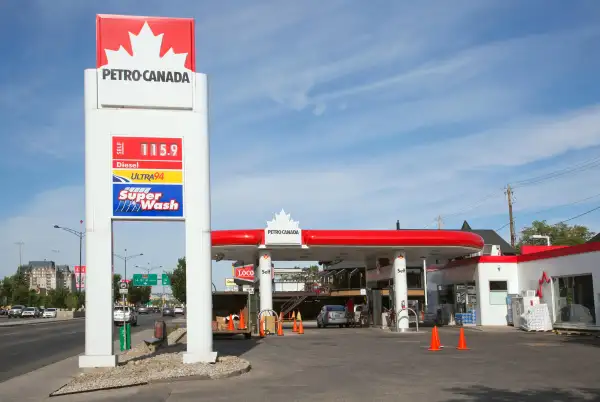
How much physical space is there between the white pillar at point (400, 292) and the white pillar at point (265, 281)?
6311 millimetres

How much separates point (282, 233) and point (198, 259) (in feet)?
54.7

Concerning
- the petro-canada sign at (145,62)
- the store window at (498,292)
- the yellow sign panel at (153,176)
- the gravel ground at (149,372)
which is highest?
the petro-canada sign at (145,62)

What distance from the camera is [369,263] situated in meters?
41.5

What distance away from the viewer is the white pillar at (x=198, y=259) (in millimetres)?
16688

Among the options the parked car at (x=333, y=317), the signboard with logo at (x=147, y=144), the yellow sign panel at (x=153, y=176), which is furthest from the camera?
the parked car at (x=333, y=317)

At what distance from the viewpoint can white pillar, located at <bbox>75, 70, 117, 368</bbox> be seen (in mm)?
16328

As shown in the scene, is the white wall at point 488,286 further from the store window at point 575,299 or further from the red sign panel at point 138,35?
the red sign panel at point 138,35

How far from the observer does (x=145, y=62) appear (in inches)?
677

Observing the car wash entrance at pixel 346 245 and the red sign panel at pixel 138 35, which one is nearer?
the red sign panel at pixel 138 35

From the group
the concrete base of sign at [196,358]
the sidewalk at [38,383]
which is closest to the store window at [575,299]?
the concrete base of sign at [196,358]

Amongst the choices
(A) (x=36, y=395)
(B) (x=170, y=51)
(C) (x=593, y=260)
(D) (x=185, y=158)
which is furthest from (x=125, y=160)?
(C) (x=593, y=260)

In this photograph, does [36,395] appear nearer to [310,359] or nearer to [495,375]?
[310,359]

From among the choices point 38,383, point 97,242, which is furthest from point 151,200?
point 38,383

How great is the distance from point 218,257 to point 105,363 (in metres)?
24.1
